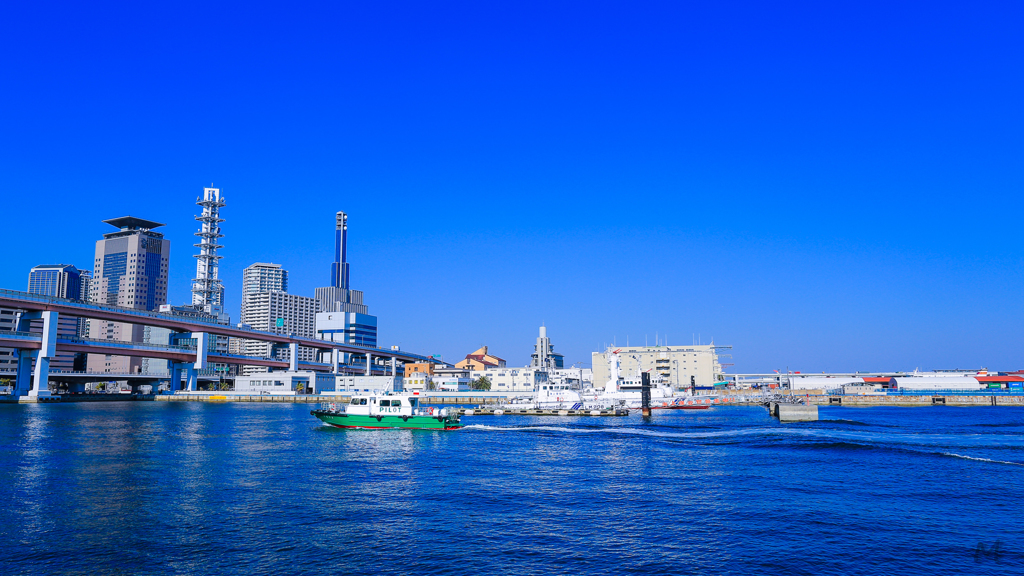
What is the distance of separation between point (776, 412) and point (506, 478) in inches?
2363

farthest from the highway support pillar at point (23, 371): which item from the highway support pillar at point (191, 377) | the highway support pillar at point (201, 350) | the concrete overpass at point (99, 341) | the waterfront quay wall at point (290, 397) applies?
the highway support pillar at point (191, 377)

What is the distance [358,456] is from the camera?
43.2 meters

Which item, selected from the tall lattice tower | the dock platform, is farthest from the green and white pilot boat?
the tall lattice tower

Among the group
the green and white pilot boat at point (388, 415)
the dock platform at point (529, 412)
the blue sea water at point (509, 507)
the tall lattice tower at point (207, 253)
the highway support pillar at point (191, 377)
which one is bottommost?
the blue sea water at point (509, 507)

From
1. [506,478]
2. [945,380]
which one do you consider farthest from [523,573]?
[945,380]

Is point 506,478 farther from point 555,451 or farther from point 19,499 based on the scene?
point 19,499

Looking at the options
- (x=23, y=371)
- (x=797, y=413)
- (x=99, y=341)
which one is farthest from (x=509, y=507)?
(x=99, y=341)

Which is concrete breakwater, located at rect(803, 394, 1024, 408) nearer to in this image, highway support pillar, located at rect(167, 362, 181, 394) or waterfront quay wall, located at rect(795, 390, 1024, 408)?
waterfront quay wall, located at rect(795, 390, 1024, 408)

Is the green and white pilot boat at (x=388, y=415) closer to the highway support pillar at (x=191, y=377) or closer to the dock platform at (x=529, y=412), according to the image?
the dock platform at (x=529, y=412)

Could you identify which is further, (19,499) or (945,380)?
(945,380)

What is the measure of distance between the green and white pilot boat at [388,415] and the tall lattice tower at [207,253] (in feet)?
461

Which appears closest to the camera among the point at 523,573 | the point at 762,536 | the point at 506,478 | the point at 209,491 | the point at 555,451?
the point at 523,573

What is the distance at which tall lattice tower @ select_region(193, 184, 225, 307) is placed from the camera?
7313 inches

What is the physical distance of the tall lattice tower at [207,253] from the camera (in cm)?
18575
